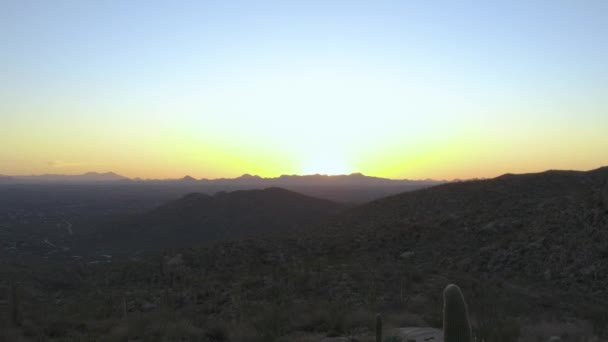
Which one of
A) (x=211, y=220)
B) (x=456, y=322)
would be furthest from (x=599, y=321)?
(x=211, y=220)

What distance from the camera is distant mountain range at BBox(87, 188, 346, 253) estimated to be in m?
52.3

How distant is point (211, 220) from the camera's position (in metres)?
57.5

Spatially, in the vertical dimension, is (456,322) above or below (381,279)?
above

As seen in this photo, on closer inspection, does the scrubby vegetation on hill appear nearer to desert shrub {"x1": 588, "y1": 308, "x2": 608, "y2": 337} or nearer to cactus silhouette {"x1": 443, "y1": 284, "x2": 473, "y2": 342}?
desert shrub {"x1": 588, "y1": 308, "x2": 608, "y2": 337}

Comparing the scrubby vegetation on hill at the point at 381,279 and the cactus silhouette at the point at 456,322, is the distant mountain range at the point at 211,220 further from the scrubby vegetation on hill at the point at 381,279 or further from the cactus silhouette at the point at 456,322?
the cactus silhouette at the point at 456,322

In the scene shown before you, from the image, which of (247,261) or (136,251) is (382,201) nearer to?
(247,261)

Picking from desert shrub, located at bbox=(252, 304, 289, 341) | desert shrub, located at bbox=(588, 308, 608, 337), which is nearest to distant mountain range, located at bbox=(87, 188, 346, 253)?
desert shrub, located at bbox=(588, 308, 608, 337)

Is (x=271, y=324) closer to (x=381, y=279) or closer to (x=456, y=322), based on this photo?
(x=456, y=322)

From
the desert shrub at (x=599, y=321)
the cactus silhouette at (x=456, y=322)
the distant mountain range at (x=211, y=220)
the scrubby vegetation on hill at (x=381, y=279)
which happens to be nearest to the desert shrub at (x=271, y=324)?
the scrubby vegetation on hill at (x=381, y=279)

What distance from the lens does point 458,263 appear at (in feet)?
59.3

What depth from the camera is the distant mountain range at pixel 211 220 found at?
52.3 meters

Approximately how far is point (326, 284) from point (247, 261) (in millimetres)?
8395

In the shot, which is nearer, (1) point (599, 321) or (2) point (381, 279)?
(1) point (599, 321)

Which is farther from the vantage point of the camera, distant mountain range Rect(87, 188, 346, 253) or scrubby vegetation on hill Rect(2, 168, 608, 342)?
distant mountain range Rect(87, 188, 346, 253)
